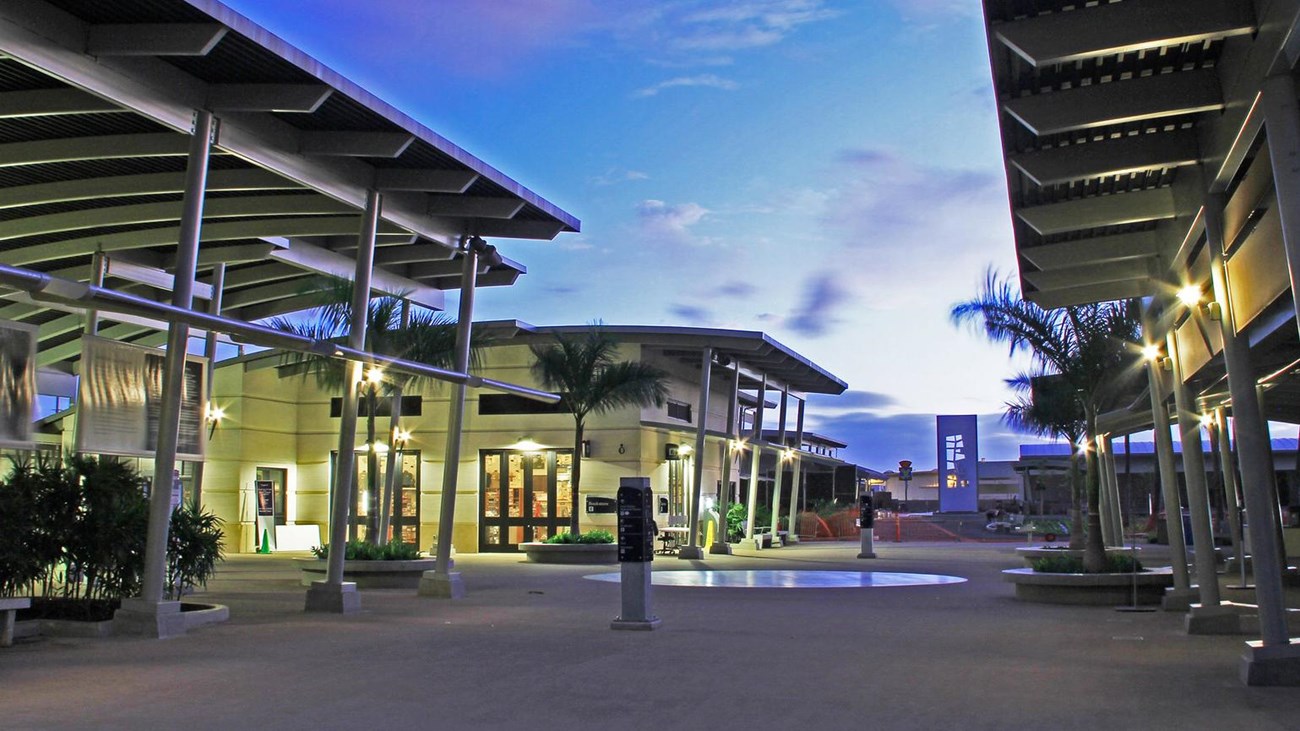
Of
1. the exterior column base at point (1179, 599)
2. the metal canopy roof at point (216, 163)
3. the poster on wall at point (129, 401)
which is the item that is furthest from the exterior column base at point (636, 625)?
the exterior column base at point (1179, 599)

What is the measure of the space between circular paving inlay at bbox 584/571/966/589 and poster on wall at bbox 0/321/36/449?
10107 millimetres

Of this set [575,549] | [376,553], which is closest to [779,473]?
[575,549]

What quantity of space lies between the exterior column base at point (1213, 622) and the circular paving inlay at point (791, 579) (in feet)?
23.6

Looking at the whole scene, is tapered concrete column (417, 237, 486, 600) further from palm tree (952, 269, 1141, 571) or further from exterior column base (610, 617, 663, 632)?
palm tree (952, 269, 1141, 571)

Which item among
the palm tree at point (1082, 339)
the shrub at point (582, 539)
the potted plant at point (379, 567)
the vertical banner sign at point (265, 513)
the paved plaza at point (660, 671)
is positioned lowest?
the paved plaza at point (660, 671)

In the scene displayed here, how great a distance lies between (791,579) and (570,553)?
25.9 ft

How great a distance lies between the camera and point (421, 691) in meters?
7.77

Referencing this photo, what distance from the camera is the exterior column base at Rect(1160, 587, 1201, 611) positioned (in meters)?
13.6

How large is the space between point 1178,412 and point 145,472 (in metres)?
22.9

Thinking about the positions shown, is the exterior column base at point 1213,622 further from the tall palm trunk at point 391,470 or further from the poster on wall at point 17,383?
the tall palm trunk at point 391,470

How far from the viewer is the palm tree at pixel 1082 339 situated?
17.9 metres

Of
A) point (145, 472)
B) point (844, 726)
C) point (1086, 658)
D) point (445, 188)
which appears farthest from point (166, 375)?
point (145, 472)

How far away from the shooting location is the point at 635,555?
38.8ft

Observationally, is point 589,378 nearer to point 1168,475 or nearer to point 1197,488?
point 1168,475
